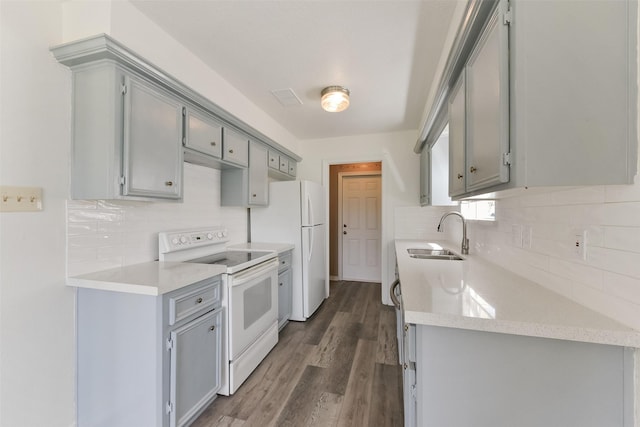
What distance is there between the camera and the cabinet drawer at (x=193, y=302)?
1.39 metres

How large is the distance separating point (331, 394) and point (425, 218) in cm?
243

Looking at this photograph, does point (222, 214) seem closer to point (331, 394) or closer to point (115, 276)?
point (115, 276)

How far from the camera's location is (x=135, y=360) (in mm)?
1366

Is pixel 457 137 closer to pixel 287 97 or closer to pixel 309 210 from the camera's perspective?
pixel 287 97

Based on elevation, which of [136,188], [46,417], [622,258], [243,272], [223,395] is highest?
[136,188]

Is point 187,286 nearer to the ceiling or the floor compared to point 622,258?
nearer to the floor

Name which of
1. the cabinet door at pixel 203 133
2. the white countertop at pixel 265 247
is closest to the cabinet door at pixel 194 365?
the white countertop at pixel 265 247

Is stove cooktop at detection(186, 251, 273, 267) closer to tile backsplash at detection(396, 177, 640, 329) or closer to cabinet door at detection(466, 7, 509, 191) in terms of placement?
cabinet door at detection(466, 7, 509, 191)

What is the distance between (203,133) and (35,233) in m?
1.12

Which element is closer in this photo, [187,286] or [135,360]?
[135,360]

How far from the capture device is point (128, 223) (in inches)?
68.7

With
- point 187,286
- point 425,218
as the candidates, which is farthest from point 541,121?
point 425,218

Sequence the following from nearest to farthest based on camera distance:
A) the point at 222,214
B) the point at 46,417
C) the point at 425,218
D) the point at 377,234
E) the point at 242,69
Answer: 1. the point at 46,417
2. the point at 242,69
3. the point at 222,214
4. the point at 425,218
5. the point at 377,234

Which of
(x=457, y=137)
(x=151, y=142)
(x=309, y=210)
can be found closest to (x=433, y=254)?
(x=457, y=137)
